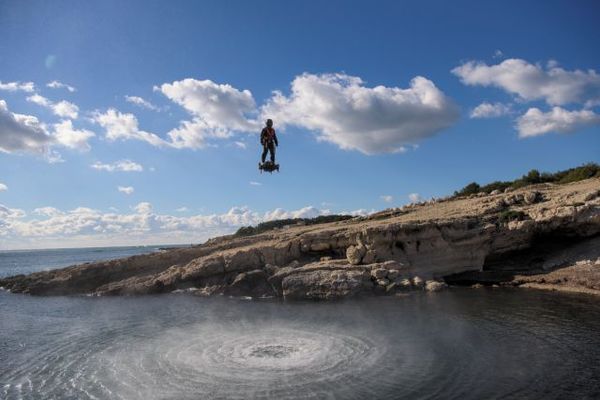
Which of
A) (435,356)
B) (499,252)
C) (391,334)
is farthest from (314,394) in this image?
(499,252)

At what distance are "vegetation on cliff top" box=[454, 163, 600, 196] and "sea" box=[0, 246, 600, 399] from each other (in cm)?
2289

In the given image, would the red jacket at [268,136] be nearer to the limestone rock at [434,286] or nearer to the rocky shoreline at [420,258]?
the rocky shoreline at [420,258]

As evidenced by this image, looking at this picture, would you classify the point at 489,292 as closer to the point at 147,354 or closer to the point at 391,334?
the point at 391,334

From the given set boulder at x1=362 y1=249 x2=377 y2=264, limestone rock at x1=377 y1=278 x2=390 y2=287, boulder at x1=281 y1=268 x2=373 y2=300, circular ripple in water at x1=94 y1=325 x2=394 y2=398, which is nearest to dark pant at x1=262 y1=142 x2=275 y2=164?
circular ripple in water at x1=94 y1=325 x2=394 y2=398

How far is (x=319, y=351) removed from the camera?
1555cm

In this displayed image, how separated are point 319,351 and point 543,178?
4406cm

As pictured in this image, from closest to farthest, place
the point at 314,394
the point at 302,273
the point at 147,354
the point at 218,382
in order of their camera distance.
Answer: the point at 314,394 < the point at 218,382 < the point at 147,354 < the point at 302,273

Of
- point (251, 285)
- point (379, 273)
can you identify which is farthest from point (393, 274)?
point (251, 285)

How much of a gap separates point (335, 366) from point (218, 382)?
3.60 meters

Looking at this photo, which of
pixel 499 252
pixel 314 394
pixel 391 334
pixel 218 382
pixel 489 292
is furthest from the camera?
pixel 499 252

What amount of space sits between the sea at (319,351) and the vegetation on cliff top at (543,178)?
22891mm

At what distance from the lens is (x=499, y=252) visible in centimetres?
3341

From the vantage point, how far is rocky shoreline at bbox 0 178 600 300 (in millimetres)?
29609

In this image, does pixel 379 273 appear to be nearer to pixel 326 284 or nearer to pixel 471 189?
pixel 326 284
